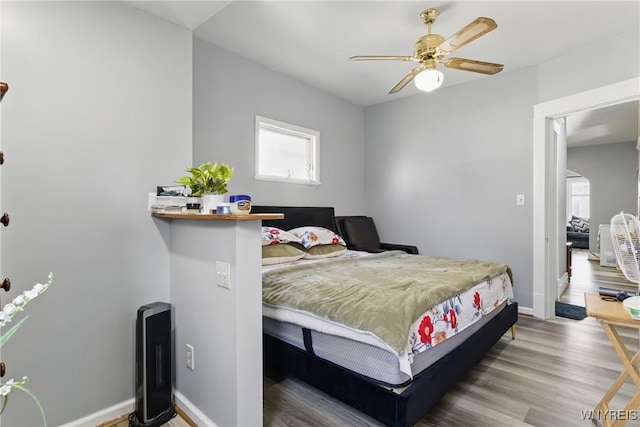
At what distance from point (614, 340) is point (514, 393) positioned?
674mm

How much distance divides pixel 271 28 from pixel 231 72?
687mm

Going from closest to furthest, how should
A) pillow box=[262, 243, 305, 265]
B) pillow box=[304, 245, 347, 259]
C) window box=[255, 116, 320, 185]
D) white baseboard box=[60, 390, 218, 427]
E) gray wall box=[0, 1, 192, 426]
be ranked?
1. gray wall box=[0, 1, 192, 426]
2. white baseboard box=[60, 390, 218, 427]
3. pillow box=[262, 243, 305, 265]
4. pillow box=[304, 245, 347, 259]
5. window box=[255, 116, 320, 185]

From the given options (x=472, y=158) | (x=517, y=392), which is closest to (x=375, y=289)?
(x=517, y=392)

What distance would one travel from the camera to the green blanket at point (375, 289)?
1.49m

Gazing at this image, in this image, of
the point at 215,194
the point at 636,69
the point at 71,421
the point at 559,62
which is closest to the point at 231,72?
the point at 215,194

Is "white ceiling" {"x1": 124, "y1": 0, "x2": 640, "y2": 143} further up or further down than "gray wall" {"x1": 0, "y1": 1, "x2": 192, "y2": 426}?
further up

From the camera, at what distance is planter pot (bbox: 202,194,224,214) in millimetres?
1607

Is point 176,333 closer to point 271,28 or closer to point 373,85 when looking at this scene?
point 271,28

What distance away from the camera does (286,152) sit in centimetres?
385

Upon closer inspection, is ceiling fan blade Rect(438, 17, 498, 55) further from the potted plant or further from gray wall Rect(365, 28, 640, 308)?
gray wall Rect(365, 28, 640, 308)

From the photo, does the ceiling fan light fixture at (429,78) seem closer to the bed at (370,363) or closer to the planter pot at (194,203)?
the bed at (370,363)

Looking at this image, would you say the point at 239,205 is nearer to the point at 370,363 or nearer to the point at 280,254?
the point at 370,363

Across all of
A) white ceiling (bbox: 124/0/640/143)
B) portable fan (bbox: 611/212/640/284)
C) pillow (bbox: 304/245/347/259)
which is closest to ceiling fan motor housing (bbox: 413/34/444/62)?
white ceiling (bbox: 124/0/640/143)

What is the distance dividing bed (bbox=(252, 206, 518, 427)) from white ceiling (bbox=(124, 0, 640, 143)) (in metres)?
1.98
